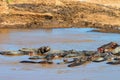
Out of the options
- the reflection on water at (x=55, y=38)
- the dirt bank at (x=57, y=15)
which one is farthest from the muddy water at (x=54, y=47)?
the dirt bank at (x=57, y=15)

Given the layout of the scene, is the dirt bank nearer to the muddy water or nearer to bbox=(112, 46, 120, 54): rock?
the muddy water

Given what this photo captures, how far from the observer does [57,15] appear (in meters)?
26.2

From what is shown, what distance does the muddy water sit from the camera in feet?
40.8

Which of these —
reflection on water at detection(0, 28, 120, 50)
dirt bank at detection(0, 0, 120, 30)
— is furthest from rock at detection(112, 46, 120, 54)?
dirt bank at detection(0, 0, 120, 30)

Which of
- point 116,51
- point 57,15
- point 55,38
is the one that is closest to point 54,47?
point 55,38

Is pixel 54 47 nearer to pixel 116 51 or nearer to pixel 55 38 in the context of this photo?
pixel 55 38

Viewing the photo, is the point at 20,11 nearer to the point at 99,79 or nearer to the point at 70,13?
the point at 70,13

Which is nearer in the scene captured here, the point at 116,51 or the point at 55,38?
the point at 116,51

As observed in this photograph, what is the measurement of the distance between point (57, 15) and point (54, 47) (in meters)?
8.72

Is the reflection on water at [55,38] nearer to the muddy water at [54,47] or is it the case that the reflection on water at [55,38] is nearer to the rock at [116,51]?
the muddy water at [54,47]

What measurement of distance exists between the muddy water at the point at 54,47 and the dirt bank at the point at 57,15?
150cm

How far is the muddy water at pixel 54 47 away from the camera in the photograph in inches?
489

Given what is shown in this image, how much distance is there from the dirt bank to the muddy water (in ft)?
4.92

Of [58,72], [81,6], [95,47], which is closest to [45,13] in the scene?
[81,6]
